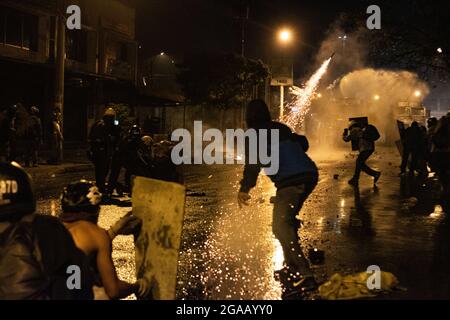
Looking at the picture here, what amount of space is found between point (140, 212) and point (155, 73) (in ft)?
133

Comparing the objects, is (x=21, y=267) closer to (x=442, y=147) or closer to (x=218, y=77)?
(x=442, y=147)

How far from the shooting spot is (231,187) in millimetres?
15188

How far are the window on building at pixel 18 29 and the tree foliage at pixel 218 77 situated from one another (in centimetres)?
1224

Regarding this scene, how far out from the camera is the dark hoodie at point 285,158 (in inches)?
227

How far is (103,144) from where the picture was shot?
40.5 ft

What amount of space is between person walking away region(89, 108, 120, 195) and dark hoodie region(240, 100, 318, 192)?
22.3 ft

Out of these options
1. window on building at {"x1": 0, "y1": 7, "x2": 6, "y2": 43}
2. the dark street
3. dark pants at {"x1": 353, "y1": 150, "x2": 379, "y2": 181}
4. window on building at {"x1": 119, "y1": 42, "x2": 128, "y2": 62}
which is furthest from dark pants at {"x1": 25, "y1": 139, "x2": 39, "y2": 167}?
window on building at {"x1": 119, "y1": 42, "x2": 128, "y2": 62}

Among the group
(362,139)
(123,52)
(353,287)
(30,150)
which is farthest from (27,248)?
(123,52)

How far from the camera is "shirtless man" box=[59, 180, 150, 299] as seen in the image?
3604 millimetres

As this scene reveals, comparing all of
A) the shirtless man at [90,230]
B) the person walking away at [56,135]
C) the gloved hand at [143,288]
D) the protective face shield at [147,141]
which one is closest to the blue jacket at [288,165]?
the gloved hand at [143,288]

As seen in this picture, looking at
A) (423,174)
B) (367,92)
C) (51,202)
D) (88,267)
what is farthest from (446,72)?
(367,92)

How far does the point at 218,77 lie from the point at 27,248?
34539 millimetres

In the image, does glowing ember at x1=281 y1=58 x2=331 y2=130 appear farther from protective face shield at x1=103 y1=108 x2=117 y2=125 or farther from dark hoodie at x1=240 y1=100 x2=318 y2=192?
dark hoodie at x1=240 y1=100 x2=318 y2=192
